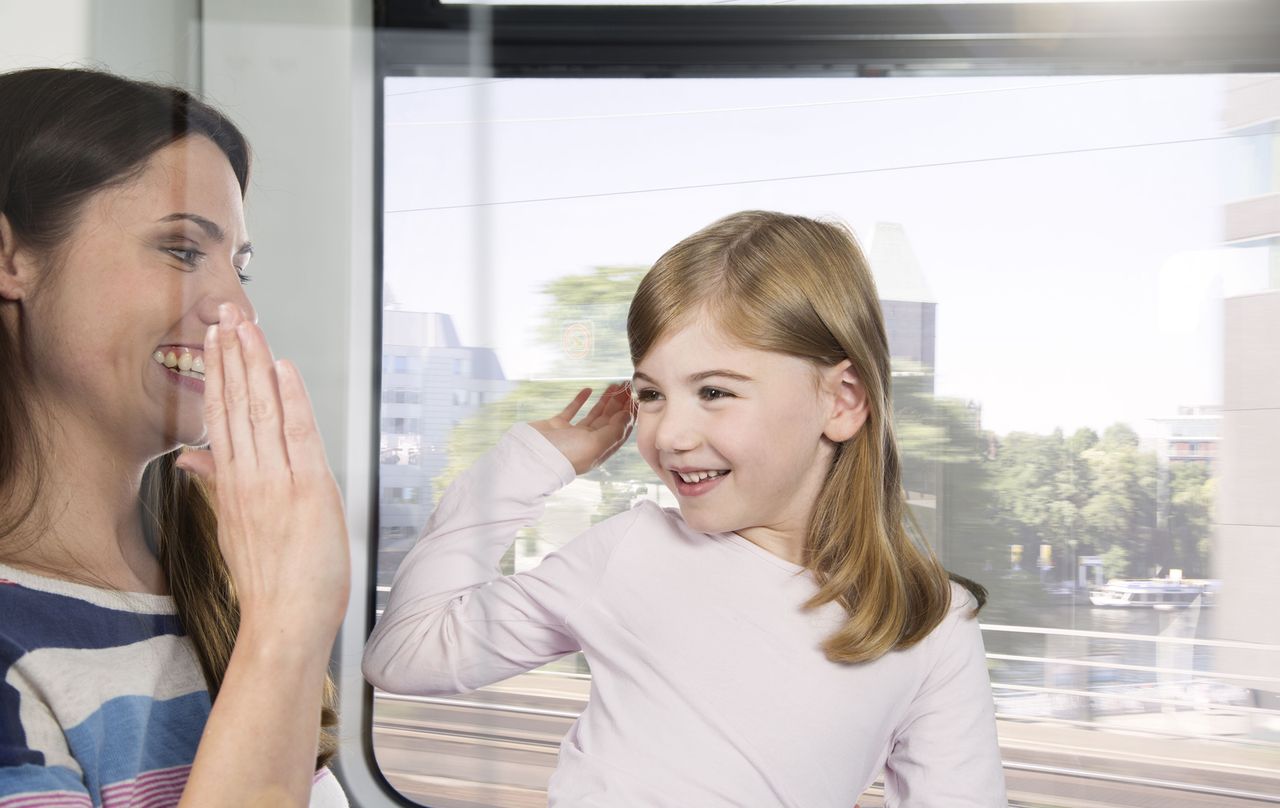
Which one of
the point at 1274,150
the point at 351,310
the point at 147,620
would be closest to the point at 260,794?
the point at 147,620

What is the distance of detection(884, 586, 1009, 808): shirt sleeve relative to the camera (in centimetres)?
88

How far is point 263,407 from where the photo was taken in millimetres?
612

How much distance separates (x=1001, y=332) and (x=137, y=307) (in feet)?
2.99

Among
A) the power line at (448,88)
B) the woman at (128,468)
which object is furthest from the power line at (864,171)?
the woman at (128,468)

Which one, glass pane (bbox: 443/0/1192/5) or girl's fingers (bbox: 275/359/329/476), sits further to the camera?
glass pane (bbox: 443/0/1192/5)

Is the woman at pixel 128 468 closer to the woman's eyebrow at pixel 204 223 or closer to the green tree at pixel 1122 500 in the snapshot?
the woman's eyebrow at pixel 204 223

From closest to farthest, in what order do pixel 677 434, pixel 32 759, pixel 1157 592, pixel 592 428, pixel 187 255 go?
pixel 32 759 < pixel 187 255 < pixel 677 434 < pixel 592 428 < pixel 1157 592

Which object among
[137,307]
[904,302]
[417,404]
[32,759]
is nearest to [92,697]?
[32,759]

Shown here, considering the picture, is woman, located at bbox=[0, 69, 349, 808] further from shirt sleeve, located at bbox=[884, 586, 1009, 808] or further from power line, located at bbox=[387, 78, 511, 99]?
shirt sleeve, located at bbox=[884, 586, 1009, 808]

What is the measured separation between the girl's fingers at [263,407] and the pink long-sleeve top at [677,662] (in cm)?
29

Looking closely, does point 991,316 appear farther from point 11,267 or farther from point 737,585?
point 11,267

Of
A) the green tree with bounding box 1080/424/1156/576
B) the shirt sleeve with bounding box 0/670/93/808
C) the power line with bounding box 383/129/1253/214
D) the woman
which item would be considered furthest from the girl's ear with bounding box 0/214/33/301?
the green tree with bounding box 1080/424/1156/576

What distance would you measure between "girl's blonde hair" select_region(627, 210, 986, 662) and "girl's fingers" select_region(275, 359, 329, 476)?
0.36 m

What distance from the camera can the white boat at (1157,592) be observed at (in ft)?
3.55
